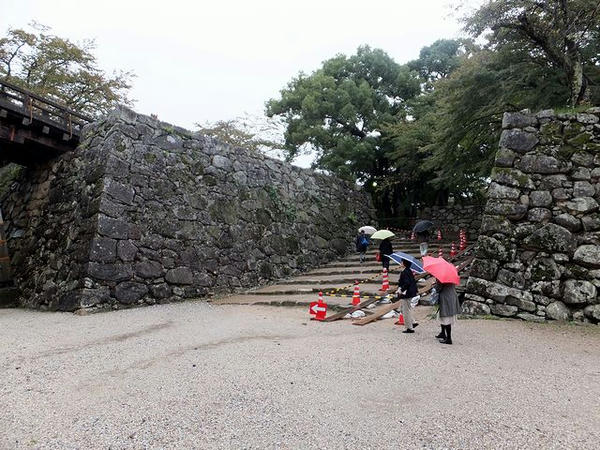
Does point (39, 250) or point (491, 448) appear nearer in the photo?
point (491, 448)

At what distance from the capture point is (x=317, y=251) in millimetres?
12258

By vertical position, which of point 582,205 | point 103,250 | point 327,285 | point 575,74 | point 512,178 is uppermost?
point 575,74

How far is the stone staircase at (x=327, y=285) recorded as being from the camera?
783cm

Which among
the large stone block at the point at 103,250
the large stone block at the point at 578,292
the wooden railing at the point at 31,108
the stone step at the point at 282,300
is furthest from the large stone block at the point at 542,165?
the wooden railing at the point at 31,108

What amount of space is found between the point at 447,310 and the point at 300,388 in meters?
2.46

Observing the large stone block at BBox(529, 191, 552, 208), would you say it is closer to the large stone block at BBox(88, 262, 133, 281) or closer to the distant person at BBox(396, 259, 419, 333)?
the distant person at BBox(396, 259, 419, 333)

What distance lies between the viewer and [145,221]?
8.09 metres

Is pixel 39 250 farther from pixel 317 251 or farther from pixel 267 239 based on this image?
pixel 317 251

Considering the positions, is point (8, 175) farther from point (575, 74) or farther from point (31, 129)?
point (575, 74)

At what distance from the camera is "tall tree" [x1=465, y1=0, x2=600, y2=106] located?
741cm

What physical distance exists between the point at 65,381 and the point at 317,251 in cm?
938

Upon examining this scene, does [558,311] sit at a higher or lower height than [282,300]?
higher

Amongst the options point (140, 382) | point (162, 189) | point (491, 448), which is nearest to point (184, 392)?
point (140, 382)

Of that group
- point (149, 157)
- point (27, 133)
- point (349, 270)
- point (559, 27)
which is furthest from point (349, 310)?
point (27, 133)
